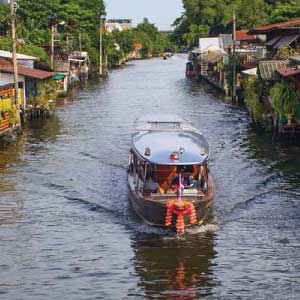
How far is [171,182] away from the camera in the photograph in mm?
23625

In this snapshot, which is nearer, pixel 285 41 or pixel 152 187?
pixel 152 187

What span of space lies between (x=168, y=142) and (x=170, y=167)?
153 centimetres

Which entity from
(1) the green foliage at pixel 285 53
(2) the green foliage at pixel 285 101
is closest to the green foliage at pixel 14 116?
(2) the green foliage at pixel 285 101

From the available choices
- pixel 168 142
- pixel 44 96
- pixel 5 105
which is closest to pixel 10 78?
pixel 44 96

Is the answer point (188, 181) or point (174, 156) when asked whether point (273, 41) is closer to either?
point (188, 181)

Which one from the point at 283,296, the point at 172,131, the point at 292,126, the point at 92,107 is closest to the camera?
the point at 283,296

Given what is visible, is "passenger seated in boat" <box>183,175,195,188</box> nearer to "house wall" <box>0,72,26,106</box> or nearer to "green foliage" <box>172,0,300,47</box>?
"house wall" <box>0,72,26,106</box>

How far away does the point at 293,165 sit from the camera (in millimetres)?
33094

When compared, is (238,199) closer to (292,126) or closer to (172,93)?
(292,126)

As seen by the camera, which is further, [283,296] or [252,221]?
[252,221]

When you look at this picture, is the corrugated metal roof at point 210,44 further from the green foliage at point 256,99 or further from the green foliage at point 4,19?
the green foliage at point 256,99

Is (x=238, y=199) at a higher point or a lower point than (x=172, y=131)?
lower

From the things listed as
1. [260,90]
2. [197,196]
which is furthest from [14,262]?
[260,90]

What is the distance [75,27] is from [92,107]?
47501 mm
